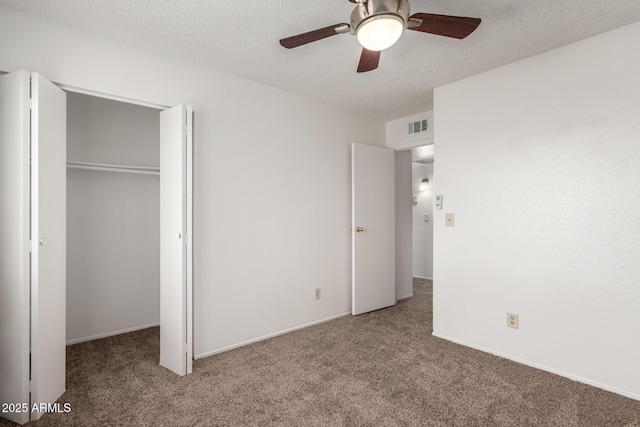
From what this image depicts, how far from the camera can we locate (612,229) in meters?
2.29

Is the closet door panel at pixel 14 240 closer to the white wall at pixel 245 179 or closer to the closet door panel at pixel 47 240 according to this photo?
the closet door panel at pixel 47 240

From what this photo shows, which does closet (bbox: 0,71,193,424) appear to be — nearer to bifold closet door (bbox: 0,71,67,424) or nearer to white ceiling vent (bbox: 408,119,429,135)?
bifold closet door (bbox: 0,71,67,424)

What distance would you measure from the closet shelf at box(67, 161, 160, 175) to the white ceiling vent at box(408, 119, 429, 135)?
293 centimetres

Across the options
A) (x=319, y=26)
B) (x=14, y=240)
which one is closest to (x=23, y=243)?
(x=14, y=240)

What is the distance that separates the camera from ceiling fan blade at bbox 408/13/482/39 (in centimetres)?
170

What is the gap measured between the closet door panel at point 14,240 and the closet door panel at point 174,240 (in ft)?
2.74

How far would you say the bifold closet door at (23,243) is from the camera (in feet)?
6.28

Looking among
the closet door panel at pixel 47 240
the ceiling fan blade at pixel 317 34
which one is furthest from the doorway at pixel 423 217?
the closet door panel at pixel 47 240

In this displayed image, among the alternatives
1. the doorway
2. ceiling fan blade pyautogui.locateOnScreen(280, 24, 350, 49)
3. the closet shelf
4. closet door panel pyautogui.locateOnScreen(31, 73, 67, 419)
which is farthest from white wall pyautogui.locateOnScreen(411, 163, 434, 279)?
closet door panel pyautogui.locateOnScreen(31, 73, 67, 419)

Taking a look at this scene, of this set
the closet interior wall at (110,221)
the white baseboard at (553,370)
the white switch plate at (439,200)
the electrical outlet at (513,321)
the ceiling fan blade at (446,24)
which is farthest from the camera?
the white switch plate at (439,200)

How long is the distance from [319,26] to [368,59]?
17.3 inches

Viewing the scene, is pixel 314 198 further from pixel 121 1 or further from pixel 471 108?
pixel 121 1

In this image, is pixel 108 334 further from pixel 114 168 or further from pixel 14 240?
pixel 14 240

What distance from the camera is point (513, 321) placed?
2.76 metres
